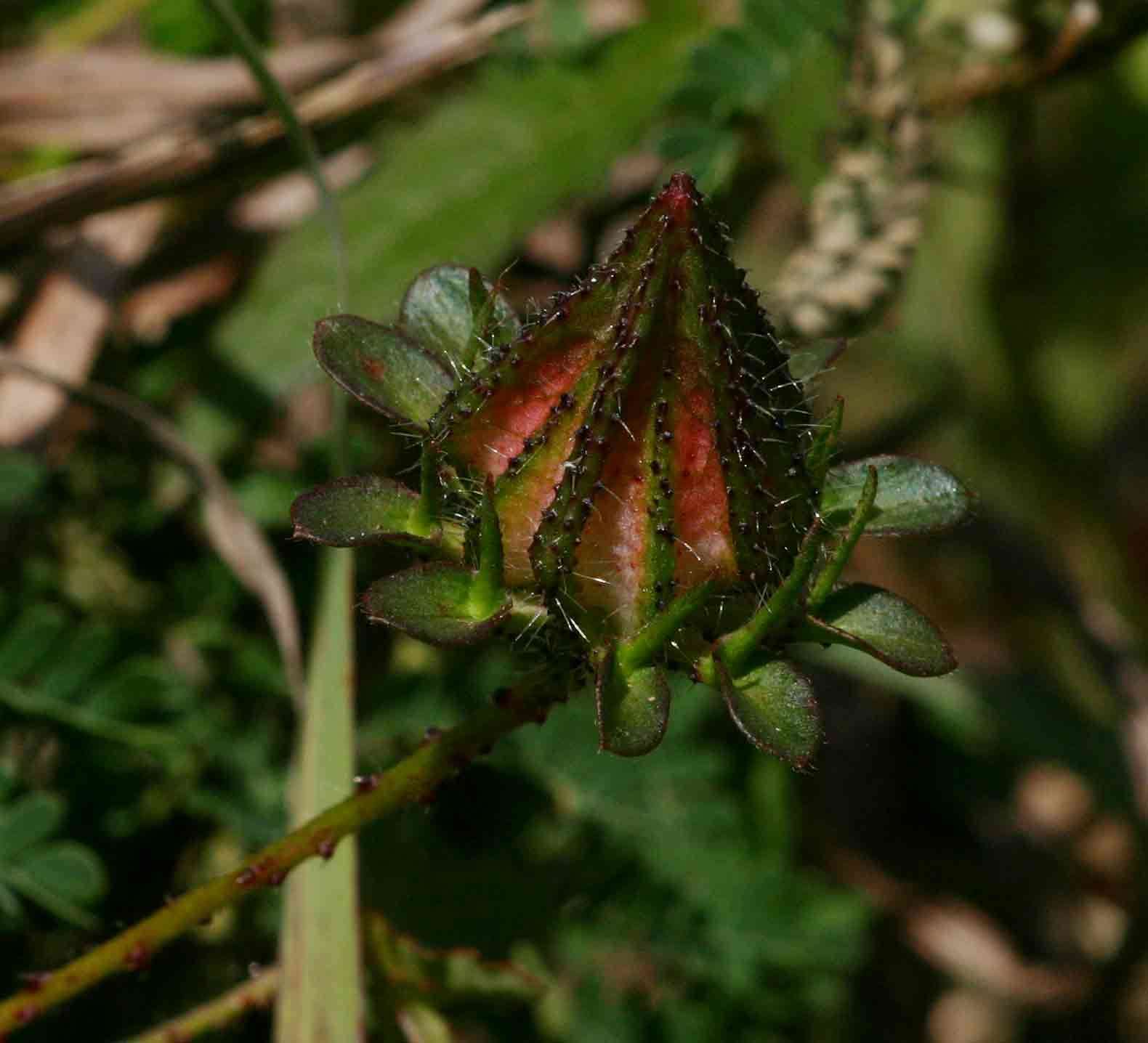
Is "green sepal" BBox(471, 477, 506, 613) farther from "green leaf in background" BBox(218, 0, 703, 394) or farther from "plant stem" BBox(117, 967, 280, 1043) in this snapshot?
"green leaf in background" BBox(218, 0, 703, 394)

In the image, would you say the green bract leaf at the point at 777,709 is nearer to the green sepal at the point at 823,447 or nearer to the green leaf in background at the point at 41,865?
the green sepal at the point at 823,447

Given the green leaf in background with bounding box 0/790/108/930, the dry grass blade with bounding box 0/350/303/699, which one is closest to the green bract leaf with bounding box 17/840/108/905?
the green leaf in background with bounding box 0/790/108/930

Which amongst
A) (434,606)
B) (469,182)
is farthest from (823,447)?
(469,182)

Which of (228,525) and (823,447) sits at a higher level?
(228,525)

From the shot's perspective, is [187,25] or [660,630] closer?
[660,630]

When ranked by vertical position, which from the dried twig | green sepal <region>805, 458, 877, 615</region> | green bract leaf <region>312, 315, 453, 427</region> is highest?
the dried twig

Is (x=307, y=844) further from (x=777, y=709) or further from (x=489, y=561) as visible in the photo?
(x=777, y=709)
